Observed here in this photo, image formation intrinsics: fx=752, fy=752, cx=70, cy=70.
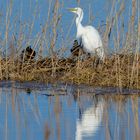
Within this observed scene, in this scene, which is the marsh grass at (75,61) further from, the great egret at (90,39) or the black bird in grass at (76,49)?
the great egret at (90,39)

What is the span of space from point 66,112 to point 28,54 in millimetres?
3441

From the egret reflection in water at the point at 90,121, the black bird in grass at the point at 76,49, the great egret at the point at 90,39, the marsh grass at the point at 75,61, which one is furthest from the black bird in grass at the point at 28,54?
the egret reflection in water at the point at 90,121

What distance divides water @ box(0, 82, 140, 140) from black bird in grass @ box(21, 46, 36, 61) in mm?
889

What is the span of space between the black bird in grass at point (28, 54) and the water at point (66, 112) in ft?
2.92

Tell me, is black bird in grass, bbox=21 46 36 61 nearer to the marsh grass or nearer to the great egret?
the marsh grass

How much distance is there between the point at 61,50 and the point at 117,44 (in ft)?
4.28

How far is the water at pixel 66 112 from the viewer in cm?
735

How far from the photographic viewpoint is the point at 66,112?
8.63 metres

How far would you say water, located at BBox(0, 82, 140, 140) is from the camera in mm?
7348

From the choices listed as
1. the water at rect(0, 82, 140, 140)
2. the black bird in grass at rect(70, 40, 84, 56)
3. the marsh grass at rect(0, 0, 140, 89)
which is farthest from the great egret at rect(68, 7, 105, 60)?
the water at rect(0, 82, 140, 140)

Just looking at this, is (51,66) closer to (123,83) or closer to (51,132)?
(123,83)

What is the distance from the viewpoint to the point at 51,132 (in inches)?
289

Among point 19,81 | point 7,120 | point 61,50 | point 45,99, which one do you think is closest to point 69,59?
point 61,50

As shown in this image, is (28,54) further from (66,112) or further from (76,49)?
(66,112)
